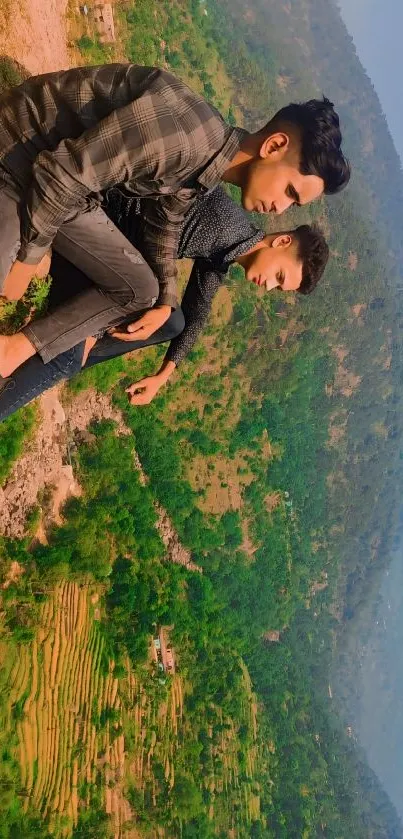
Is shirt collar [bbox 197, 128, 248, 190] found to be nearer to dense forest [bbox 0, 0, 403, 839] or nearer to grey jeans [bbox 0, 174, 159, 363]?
grey jeans [bbox 0, 174, 159, 363]

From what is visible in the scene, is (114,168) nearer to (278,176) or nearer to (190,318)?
(278,176)

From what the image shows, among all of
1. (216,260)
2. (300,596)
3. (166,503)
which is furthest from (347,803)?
(216,260)

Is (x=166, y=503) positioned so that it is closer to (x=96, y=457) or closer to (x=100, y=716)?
(x=96, y=457)

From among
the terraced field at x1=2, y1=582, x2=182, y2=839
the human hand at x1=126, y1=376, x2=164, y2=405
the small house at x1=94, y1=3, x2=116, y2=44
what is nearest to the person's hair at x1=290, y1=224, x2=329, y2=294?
the human hand at x1=126, y1=376, x2=164, y2=405

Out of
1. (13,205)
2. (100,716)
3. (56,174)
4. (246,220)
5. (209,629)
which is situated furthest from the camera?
(209,629)

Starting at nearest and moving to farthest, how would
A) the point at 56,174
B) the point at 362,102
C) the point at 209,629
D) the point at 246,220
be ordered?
the point at 56,174 → the point at 246,220 → the point at 209,629 → the point at 362,102

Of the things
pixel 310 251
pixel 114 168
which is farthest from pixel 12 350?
pixel 310 251

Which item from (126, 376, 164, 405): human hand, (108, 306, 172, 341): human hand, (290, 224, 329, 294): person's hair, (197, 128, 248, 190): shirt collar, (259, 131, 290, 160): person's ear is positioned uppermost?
(197, 128, 248, 190): shirt collar
